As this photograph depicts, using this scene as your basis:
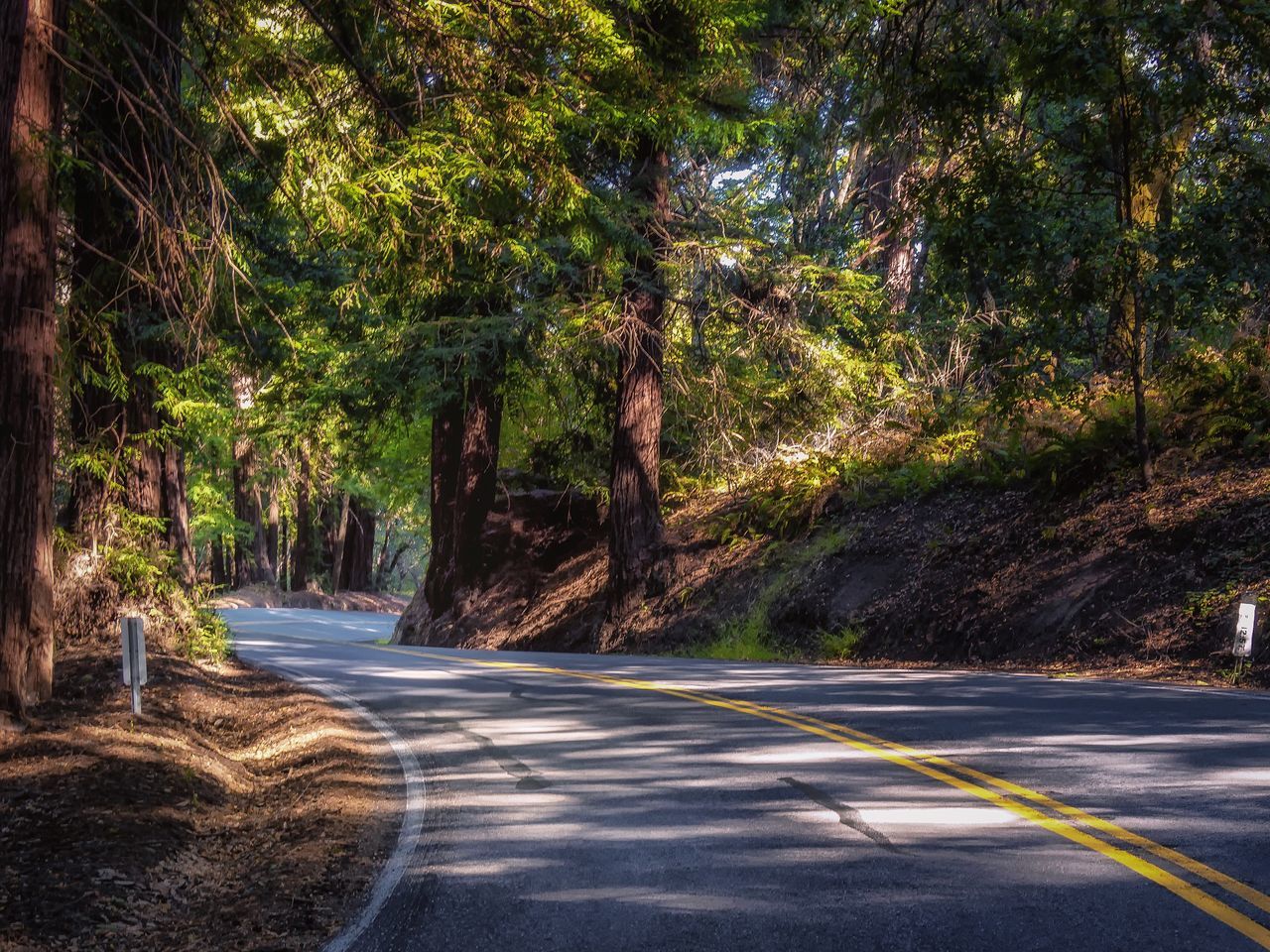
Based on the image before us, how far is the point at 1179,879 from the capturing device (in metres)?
5.58

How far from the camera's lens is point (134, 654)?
33.3ft

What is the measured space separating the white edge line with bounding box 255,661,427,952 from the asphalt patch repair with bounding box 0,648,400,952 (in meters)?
0.08

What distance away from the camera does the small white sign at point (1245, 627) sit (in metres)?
12.5

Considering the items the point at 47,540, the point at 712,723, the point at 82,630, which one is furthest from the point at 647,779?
the point at 82,630

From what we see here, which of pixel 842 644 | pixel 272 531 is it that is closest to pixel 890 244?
pixel 842 644

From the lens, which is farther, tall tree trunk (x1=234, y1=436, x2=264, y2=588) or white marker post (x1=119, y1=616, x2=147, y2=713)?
tall tree trunk (x1=234, y1=436, x2=264, y2=588)

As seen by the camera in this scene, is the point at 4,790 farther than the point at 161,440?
No

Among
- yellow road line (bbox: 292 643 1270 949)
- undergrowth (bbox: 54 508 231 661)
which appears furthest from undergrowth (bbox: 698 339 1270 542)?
undergrowth (bbox: 54 508 231 661)

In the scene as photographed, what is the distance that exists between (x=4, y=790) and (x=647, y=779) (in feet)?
13.7

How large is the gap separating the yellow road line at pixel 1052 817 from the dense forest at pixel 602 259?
6.21m

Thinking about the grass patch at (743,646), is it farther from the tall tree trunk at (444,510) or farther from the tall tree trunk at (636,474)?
→ the tall tree trunk at (444,510)

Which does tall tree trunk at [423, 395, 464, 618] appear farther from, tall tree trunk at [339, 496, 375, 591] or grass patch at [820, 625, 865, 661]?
tall tree trunk at [339, 496, 375, 591]

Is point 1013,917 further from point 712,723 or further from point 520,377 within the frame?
point 520,377

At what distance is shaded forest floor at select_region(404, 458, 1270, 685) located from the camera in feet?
47.5
